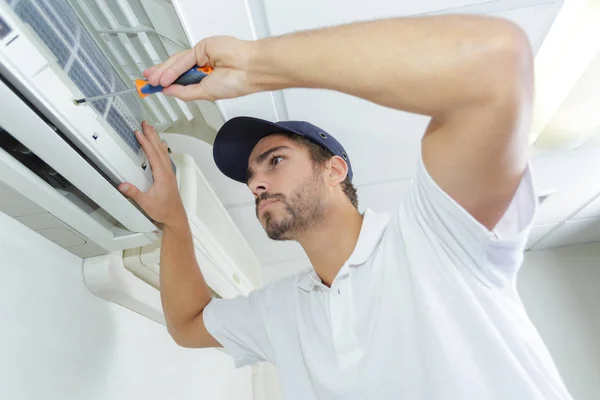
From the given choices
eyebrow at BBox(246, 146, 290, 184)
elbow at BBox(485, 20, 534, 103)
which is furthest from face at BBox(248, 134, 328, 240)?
elbow at BBox(485, 20, 534, 103)

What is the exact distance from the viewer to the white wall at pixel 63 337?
91 centimetres

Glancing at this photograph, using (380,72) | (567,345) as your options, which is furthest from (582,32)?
(567,345)

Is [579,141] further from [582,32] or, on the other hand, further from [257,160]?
[257,160]

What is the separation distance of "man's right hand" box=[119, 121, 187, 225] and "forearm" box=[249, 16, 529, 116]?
1.52 feet

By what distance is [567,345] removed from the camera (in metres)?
2.86

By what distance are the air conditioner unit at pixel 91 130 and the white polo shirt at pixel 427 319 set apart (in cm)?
55

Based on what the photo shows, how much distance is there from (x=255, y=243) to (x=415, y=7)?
5.30ft

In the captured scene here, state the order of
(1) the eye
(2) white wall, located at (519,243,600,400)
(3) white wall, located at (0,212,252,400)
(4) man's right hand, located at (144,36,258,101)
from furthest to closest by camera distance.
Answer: (2) white wall, located at (519,243,600,400) → (1) the eye → (3) white wall, located at (0,212,252,400) → (4) man's right hand, located at (144,36,258,101)

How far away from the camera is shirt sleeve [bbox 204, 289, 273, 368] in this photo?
1293 millimetres

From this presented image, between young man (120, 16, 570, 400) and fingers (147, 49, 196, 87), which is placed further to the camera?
fingers (147, 49, 196, 87)

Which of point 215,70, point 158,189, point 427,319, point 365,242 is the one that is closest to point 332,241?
point 365,242

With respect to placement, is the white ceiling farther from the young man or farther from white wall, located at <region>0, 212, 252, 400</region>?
white wall, located at <region>0, 212, 252, 400</region>

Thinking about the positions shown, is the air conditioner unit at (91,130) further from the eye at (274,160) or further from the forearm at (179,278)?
the eye at (274,160)

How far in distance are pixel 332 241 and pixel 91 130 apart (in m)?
0.69
